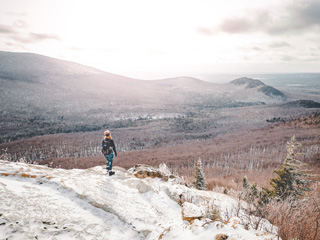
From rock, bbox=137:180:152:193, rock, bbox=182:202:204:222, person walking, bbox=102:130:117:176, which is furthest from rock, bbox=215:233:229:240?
person walking, bbox=102:130:117:176

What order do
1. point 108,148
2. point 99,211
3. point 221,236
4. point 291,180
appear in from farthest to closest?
1. point 291,180
2. point 108,148
3. point 99,211
4. point 221,236

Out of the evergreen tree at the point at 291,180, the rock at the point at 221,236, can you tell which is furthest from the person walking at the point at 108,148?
the evergreen tree at the point at 291,180

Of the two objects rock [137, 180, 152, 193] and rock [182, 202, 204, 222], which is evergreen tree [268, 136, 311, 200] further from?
rock [137, 180, 152, 193]

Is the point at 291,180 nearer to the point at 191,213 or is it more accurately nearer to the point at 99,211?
the point at 191,213

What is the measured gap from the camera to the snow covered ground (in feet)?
14.3

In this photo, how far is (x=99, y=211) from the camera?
19.4 ft

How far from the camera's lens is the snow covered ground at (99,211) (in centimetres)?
435

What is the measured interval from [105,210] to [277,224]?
18.1 feet

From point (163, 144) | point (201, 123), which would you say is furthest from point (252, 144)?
point (201, 123)

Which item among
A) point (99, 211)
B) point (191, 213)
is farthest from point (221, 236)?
point (99, 211)

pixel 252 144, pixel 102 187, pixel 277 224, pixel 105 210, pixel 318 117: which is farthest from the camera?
pixel 318 117

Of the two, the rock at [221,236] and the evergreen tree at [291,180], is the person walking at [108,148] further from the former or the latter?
the evergreen tree at [291,180]

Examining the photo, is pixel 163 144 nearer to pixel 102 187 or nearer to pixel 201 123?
pixel 201 123

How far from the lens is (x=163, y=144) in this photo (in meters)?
110
